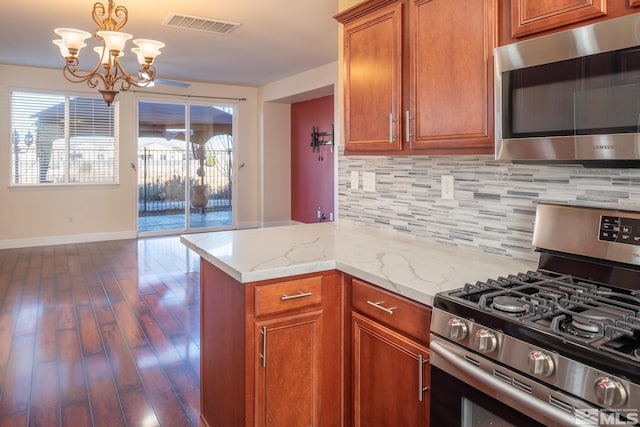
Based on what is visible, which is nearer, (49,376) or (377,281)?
(377,281)

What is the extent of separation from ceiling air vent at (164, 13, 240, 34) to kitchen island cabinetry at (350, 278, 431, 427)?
3425mm

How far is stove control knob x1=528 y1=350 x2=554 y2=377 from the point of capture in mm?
1038

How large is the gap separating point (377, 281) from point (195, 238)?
42.4 inches

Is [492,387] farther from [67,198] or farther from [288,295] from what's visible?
[67,198]

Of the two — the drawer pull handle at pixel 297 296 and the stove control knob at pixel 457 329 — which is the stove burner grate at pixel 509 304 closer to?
the stove control knob at pixel 457 329

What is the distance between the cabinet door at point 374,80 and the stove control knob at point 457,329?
990 millimetres

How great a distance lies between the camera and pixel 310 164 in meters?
7.86

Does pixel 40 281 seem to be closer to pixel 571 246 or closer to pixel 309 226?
pixel 309 226

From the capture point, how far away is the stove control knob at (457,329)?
1.24 metres

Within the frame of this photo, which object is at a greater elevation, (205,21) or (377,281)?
(205,21)

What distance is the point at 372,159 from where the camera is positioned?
2.63m

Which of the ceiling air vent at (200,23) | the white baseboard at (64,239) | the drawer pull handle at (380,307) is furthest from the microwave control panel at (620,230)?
the white baseboard at (64,239)

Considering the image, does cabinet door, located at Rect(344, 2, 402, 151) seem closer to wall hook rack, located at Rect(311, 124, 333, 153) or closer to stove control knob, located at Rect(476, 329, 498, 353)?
stove control knob, located at Rect(476, 329, 498, 353)

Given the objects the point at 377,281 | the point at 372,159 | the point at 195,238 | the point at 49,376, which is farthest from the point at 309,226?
the point at 49,376
